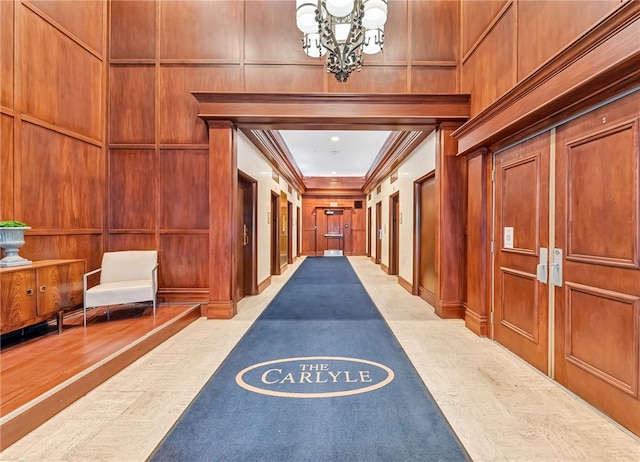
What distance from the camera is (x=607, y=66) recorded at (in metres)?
2.01

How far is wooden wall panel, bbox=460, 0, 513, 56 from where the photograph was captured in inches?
147

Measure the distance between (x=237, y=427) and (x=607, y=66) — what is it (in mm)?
3285

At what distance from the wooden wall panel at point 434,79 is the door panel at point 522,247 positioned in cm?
156

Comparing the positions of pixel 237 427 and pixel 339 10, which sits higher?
pixel 339 10

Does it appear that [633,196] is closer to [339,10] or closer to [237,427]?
[339,10]

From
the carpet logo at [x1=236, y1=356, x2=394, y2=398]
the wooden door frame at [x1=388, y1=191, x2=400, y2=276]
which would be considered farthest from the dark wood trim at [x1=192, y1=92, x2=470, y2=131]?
the wooden door frame at [x1=388, y1=191, x2=400, y2=276]

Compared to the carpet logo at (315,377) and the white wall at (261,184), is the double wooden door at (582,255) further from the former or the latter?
the white wall at (261,184)

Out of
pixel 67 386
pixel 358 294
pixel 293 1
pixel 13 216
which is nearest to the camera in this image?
pixel 67 386

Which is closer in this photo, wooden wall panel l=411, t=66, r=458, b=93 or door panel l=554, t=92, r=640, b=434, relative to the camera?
door panel l=554, t=92, r=640, b=434

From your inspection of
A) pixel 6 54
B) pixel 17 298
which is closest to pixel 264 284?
pixel 17 298

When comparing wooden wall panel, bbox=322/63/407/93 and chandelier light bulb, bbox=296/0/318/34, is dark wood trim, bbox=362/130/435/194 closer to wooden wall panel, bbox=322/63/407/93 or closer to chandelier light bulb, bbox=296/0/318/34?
wooden wall panel, bbox=322/63/407/93

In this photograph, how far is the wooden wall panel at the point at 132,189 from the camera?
4.63 m

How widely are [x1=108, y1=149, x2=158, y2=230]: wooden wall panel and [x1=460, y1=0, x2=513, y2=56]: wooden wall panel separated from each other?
467cm

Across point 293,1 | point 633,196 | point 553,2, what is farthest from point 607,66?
point 293,1
